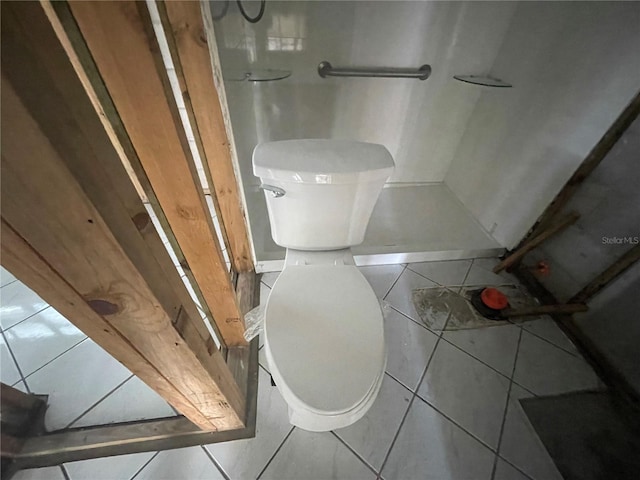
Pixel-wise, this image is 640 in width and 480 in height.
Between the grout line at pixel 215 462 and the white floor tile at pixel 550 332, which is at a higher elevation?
the white floor tile at pixel 550 332

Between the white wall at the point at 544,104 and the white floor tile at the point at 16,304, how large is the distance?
2.39 m

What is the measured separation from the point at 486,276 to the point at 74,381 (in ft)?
6.47

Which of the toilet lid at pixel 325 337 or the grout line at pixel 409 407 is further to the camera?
the grout line at pixel 409 407

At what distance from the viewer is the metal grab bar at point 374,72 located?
132cm

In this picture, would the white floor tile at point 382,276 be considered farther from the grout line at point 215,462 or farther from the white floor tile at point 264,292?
the grout line at point 215,462

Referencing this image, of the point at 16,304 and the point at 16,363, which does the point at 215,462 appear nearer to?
the point at 16,363

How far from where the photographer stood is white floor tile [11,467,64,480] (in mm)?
767

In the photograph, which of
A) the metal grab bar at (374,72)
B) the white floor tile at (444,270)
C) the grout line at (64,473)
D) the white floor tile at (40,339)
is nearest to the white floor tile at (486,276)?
the white floor tile at (444,270)

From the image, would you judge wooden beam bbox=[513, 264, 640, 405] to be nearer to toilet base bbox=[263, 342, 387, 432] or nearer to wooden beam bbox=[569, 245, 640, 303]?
wooden beam bbox=[569, 245, 640, 303]

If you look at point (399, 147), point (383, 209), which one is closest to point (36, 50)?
point (383, 209)

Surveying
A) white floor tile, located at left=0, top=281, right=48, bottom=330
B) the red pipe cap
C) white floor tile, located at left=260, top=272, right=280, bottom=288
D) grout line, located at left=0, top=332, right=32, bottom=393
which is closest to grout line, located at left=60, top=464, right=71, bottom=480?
grout line, located at left=0, top=332, right=32, bottom=393

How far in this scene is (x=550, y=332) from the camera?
1.20 m

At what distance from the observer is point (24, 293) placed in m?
1.13

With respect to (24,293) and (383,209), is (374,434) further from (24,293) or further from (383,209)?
(24,293)
